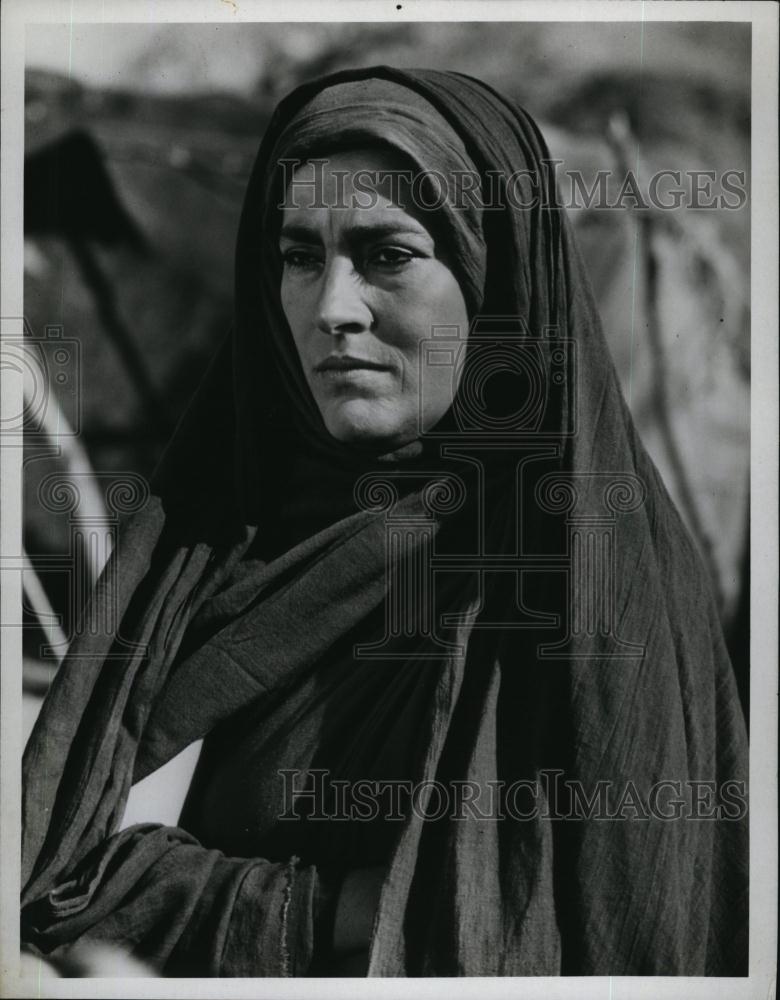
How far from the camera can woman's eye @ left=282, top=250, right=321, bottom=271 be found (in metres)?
2.23

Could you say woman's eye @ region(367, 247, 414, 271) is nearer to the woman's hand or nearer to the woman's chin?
the woman's chin

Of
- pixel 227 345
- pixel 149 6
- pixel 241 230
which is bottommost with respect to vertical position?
pixel 227 345

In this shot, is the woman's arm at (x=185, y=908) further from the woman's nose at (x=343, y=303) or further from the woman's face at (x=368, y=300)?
the woman's nose at (x=343, y=303)

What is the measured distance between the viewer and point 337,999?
2148 mm

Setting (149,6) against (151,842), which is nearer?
(151,842)

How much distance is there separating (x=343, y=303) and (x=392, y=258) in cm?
12

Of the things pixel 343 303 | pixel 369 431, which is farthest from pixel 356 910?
pixel 343 303

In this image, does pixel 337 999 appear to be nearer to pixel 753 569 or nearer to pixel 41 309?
pixel 753 569

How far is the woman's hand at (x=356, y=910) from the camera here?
2074mm

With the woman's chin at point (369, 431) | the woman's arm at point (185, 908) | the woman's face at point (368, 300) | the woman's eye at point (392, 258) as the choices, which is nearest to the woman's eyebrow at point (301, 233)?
the woman's face at point (368, 300)

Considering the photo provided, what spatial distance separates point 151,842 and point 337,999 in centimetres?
42

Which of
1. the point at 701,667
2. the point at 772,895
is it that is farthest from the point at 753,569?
the point at 772,895

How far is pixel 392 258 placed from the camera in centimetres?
218

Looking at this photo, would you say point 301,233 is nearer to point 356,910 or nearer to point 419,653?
point 419,653
